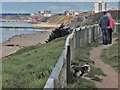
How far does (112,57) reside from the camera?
12.4 meters

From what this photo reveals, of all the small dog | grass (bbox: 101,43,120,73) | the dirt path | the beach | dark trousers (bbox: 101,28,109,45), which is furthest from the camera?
the beach

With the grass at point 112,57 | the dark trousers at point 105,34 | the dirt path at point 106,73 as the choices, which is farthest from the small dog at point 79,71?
the dark trousers at point 105,34

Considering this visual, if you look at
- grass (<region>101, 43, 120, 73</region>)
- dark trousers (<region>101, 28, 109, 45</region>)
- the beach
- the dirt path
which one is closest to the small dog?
the dirt path

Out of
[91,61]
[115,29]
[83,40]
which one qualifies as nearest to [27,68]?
[91,61]

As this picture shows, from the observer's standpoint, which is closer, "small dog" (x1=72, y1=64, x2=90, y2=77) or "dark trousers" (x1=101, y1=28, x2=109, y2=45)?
"small dog" (x1=72, y1=64, x2=90, y2=77)

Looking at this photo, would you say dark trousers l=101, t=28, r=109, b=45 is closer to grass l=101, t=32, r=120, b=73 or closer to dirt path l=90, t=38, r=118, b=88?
grass l=101, t=32, r=120, b=73

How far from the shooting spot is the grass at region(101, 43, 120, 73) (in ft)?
36.2

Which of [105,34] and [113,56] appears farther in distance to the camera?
[105,34]

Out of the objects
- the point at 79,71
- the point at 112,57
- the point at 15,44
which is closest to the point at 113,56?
the point at 112,57

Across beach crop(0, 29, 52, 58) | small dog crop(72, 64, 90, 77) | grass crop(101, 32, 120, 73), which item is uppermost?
small dog crop(72, 64, 90, 77)

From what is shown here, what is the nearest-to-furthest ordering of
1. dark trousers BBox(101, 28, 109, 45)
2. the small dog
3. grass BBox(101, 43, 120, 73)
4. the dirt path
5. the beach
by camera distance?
the dirt path → the small dog → grass BBox(101, 43, 120, 73) → dark trousers BBox(101, 28, 109, 45) → the beach

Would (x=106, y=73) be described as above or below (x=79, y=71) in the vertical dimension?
below

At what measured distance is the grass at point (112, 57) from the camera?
11041 mm

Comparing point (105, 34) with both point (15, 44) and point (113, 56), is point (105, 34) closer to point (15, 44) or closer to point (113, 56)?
point (113, 56)
